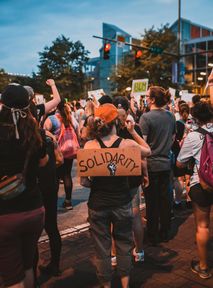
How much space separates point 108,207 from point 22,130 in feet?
3.57

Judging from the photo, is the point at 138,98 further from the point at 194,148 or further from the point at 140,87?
the point at 194,148

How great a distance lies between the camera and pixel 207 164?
3570mm

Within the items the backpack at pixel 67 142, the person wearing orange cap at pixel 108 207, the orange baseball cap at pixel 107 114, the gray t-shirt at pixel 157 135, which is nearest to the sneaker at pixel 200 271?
the person wearing orange cap at pixel 108 207

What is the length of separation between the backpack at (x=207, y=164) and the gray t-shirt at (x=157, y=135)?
3.99ft

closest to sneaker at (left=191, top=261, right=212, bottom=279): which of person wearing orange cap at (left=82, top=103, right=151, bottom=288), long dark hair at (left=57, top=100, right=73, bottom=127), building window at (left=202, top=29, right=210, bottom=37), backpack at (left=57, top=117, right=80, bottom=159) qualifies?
person wearing orange cap at (left=82, top=103, right=151, bottom=288)

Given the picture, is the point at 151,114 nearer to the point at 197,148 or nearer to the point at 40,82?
the point at 197,148

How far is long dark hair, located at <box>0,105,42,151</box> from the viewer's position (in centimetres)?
250

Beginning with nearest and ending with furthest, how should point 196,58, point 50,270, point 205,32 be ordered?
1. point 50,270
2. point 196,58
3. point 205,32

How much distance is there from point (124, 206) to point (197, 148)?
1203 mm

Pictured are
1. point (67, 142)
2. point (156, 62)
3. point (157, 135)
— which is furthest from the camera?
point (156, 62)

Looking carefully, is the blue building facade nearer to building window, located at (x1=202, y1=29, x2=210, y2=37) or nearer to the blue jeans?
building window, located at (x1=202, y1=29, x2=210, y2=37)

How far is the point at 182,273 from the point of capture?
4.08 m

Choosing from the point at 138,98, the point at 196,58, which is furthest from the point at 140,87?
the point at 196,58

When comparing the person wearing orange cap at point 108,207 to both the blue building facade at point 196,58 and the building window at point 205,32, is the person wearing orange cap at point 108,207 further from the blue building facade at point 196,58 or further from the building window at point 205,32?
the building window at point 205,32
